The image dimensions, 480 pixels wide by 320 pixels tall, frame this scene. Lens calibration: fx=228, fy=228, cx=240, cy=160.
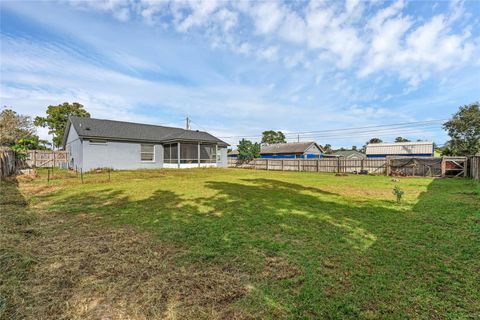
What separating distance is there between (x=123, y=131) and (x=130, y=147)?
1.64m

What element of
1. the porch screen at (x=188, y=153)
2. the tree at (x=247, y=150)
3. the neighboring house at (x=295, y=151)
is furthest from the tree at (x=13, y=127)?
the neighboring house at (x=295, y=151)

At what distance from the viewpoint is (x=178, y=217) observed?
17.0 feet

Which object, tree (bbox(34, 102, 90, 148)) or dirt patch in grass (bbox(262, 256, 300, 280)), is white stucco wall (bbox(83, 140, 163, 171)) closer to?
dirt patch in grass (bbox(262, 256, 300, 280))

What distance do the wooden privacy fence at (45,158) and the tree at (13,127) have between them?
295 inches

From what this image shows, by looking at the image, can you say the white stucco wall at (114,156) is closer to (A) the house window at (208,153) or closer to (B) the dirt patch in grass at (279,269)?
(A) the house window at (208,153)

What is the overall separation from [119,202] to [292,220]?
504 centimetres

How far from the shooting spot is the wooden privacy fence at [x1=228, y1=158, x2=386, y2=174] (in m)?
19.0

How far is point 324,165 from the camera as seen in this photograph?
869 inches

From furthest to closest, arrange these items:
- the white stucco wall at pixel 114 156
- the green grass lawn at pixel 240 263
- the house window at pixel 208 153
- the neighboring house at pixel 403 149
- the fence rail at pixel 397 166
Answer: the neighboring house at pixel 403 149 < the house window at pixel 208 153 < the white stucco wall at pixel 114 156 < the fence rail at pixel 397 166 < the green grass lawn at pixel 240 263

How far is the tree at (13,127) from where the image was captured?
2457cm

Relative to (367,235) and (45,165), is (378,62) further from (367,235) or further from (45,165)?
(45,165)

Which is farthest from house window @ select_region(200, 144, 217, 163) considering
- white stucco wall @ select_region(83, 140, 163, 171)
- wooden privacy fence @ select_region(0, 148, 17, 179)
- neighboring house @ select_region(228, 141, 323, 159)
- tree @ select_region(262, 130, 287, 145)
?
tree @ select_region(262, 130, 287, 145)

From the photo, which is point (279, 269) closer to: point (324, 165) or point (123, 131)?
point (123, 131)

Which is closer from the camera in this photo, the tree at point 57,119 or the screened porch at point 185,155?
the screened porch at point 185,155
